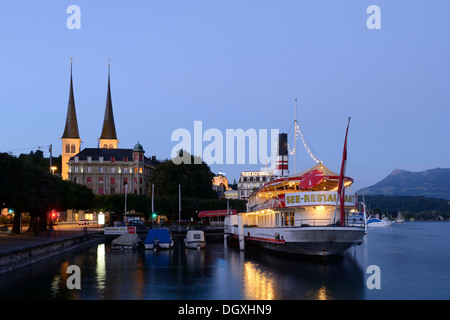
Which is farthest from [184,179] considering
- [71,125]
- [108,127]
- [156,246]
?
[156,246]

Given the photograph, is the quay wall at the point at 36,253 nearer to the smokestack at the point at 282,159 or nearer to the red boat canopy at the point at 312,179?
the red boat canopy at the point at 312,179

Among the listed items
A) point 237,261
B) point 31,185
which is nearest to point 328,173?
point 237,261

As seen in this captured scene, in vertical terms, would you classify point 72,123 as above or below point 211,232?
above

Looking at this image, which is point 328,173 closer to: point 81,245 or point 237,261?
point 237,261

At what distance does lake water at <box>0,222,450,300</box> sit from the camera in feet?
102

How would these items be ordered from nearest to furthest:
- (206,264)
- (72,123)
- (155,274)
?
(155,274), (206,264), (72,123)

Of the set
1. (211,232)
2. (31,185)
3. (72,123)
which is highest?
(72,123)

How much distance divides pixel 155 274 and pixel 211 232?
198 feet

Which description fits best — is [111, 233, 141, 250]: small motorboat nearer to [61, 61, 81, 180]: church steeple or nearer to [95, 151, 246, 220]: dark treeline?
[95, 151, 246, 220]: dark treeline

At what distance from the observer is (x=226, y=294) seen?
3136 cm

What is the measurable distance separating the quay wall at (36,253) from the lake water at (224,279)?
71 cm

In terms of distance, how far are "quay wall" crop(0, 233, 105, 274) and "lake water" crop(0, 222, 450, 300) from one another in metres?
0.71
